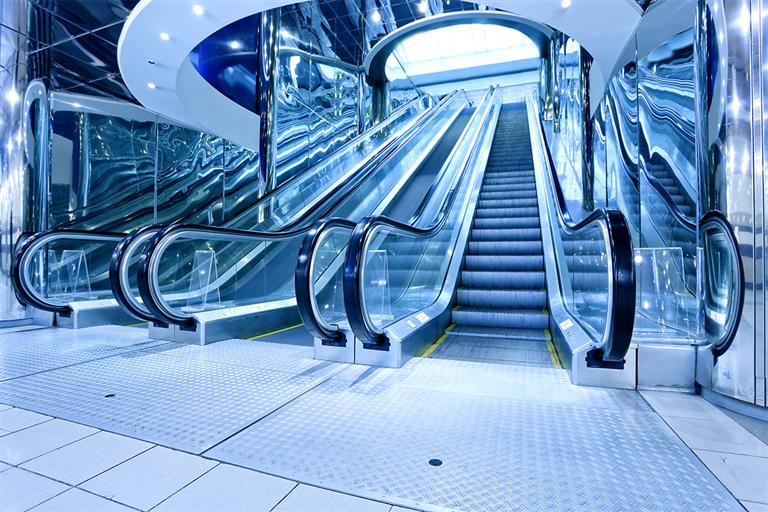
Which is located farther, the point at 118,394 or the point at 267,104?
the point at 267,104

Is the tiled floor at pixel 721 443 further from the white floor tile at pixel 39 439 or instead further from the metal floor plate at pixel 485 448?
the white floor tile at pixel 39 439

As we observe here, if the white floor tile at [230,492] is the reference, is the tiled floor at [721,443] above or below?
above

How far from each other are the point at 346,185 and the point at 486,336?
A: 5.36 meters

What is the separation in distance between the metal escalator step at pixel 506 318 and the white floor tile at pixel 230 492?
363 cm

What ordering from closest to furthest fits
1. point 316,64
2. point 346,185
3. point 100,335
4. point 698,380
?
point 698,380, point 100,335, point 346,185, point 316,64

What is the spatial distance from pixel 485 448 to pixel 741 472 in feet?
3.53

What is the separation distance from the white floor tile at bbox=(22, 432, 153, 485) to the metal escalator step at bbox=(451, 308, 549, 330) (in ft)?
12.3

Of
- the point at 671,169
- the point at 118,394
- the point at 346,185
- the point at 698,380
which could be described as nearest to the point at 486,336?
the point at 698,380

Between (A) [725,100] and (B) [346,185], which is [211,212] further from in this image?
(A) [725,100]

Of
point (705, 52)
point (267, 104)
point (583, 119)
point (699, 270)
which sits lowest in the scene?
point (699, 270)

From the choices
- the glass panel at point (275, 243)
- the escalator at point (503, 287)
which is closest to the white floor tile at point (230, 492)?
the escalator at point (503, 287)

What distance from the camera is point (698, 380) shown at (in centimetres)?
274

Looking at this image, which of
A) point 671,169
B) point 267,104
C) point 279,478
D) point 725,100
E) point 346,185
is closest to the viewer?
point 279,478

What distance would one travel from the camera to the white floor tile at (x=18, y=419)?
88.6 inches
